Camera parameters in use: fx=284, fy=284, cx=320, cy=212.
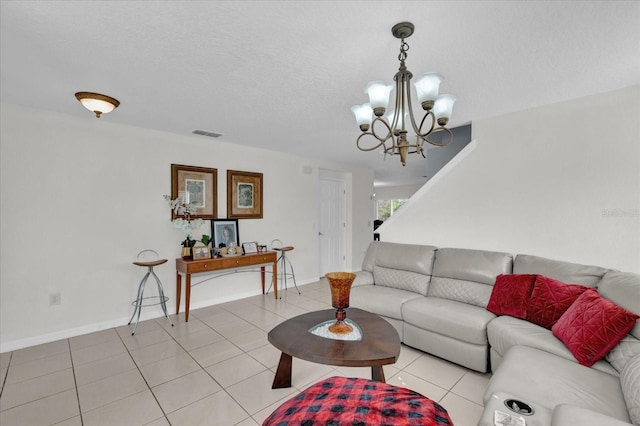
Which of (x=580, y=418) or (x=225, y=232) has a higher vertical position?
(x=225, y=232)

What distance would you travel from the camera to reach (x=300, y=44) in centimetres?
176

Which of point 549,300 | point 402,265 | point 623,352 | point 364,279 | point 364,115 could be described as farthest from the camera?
point 364,279

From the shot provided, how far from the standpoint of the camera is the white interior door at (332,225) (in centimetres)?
577

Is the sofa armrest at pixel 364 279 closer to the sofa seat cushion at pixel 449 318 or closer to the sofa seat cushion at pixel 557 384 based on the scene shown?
the sofa seat cushion at pixel 449 318

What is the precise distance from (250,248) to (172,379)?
2.14m

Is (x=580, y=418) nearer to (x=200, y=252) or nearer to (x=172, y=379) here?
(x=172, y=379)

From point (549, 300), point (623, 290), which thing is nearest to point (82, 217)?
point (549, 300)

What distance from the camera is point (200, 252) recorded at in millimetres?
3672

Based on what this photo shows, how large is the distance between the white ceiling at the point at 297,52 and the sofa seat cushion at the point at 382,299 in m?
1.94

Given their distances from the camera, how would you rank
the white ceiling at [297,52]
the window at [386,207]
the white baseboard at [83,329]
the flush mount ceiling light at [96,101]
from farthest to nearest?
the window at [386,207], the white baseboard at [83,329], the flush mount ceiling light at [96,101], the white ceiling at [297,52]

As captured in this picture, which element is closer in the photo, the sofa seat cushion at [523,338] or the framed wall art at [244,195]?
the sofa seat cushion at [523,338]

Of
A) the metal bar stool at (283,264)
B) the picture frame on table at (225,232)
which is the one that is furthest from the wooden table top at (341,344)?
the metal bar stool at (283,264)

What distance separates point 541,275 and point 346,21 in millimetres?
2417

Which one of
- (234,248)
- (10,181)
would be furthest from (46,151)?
(234,248)
